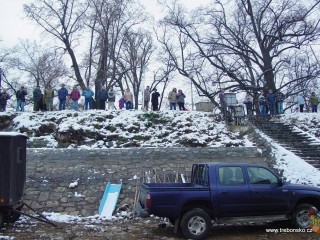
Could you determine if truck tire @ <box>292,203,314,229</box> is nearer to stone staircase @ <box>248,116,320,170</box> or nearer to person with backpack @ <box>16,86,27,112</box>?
stone staircase @ <box>248,116,320,170</box>

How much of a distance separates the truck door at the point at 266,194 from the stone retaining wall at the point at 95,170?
4672mm

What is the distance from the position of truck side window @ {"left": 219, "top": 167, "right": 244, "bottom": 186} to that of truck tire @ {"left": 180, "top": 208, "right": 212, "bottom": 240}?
35.2 inches

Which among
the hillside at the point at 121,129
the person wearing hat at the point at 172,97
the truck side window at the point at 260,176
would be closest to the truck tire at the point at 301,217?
the truck side window at the point at 260,176

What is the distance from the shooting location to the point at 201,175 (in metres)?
9.09

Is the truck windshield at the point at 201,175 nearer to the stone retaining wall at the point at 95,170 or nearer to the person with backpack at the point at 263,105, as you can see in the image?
the stone retaining wall at the point at 95,170

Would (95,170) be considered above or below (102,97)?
below

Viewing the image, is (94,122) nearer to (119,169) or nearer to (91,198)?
(119,169)

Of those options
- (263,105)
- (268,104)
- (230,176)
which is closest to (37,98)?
(263,105)

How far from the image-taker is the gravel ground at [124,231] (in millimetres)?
8461

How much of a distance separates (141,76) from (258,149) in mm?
30526

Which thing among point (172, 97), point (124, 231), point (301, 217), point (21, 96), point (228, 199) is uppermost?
point (21, 96)

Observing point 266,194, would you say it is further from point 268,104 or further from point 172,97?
point 172,97

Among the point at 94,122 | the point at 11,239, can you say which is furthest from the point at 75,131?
the point at 11,239

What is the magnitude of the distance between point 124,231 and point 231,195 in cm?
273
